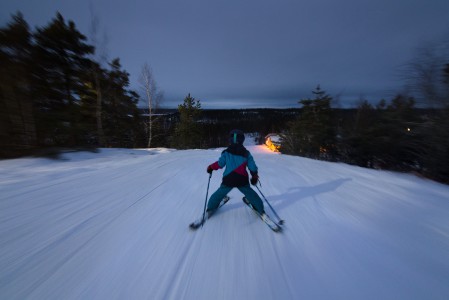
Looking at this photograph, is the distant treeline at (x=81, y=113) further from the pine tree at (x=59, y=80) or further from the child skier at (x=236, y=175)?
the child skier at (x=236, y=175)

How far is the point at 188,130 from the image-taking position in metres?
32.5

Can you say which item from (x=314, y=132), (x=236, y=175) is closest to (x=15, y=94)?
(x=236, y=175)

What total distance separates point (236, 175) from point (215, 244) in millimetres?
1131

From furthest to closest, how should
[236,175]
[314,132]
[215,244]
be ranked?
[314,132] < [236,175] < [215,244]

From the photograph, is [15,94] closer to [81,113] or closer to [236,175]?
[81,113]

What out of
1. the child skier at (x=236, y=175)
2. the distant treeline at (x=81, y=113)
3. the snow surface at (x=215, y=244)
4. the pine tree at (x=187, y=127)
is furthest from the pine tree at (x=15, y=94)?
the pine tree at (x=187, y=127)

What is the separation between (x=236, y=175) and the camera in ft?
10.9

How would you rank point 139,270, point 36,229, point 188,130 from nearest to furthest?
1. point 139,270
2. point 36,229
3. point 188,130

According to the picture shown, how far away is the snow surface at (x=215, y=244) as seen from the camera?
199 centimetres

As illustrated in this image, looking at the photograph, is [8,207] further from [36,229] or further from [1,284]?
[1,284]

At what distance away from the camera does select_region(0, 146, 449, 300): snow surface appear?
1.99 meters

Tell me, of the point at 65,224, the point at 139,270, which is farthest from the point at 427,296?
the point at 65,224

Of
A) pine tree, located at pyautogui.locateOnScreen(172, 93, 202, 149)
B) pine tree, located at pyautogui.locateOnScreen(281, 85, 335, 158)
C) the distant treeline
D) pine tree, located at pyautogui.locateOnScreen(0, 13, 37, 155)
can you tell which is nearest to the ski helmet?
the distant treeline

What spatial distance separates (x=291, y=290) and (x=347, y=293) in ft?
1.78
